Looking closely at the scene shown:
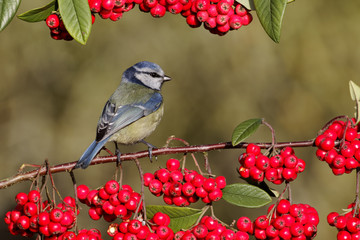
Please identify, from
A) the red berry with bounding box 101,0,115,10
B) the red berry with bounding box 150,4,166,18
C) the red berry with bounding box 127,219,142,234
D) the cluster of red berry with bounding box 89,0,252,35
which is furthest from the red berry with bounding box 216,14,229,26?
the red berry with bounding box 127,219,142,234

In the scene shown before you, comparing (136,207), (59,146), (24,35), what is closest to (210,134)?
(59,146)

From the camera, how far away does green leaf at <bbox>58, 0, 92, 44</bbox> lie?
185 centimetres

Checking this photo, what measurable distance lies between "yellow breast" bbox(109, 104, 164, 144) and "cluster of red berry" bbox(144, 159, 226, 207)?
1492mm

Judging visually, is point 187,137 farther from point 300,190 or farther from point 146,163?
point 300,190

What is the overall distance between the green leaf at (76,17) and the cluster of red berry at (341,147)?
3.53 ft

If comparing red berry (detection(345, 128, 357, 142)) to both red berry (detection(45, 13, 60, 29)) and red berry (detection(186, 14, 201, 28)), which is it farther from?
red berry (detection(45, 13, 60, 29))

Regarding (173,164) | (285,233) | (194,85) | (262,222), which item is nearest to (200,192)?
(173,164)

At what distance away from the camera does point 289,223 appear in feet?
7.16

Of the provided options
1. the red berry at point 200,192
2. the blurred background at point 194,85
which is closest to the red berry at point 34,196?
the red berry at point 200,192

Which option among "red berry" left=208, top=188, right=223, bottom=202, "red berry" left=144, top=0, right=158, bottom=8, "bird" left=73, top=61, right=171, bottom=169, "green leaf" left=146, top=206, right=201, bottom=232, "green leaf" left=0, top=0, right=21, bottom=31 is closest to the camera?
"green leaf" left=0, top=0, right=21, bottom=31

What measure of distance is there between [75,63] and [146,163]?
1.40 m

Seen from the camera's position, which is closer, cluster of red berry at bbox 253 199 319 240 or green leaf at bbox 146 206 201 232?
cluster of red berry at bbox 253 199 319 240

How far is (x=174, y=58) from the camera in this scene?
608 centimetres

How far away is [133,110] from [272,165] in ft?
5.88
